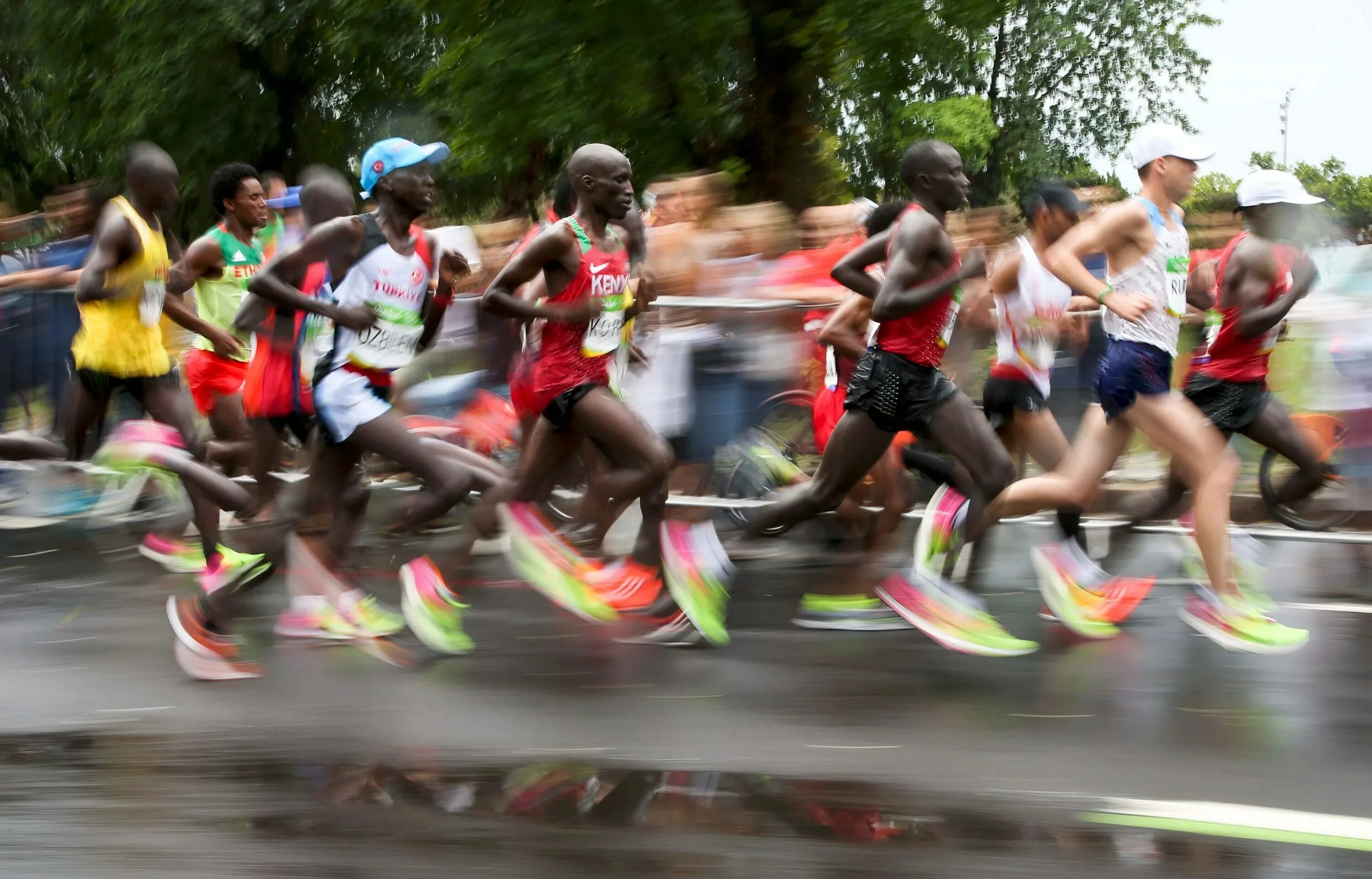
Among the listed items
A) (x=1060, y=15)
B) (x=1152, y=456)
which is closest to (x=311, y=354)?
(x=1152, y=456)

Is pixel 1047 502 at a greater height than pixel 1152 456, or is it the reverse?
pixel 1047 502

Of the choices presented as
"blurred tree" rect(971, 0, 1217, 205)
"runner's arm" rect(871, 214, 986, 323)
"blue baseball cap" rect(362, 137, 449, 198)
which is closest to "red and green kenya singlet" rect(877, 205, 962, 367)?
"runner's arm" rect(871, 214, 986, 323)

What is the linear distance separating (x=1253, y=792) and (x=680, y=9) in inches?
579

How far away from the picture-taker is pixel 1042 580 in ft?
22.0

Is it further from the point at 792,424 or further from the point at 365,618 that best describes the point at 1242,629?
the point at 792,424

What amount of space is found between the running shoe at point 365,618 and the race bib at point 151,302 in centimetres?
249

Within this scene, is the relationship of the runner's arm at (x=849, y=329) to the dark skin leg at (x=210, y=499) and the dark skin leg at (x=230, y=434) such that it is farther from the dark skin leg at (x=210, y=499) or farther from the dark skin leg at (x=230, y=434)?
the dark skin leg at (x=230, y=434)

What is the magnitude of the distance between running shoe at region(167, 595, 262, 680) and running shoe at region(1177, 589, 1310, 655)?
137 inches

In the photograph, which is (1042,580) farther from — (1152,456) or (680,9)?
(680,9)

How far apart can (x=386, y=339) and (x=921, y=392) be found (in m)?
2.00

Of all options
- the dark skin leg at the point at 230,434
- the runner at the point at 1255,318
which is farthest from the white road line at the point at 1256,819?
the dark skin leg at the point at 230,434

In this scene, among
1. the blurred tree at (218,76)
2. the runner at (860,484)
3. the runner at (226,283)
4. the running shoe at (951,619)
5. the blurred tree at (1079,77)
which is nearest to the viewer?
the running shoe at (951,619)

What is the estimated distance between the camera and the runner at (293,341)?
6832 mm

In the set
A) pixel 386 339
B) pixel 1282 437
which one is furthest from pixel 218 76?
pixel 1282 437
